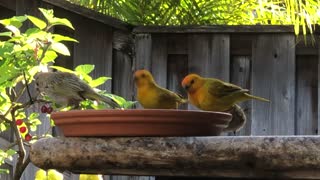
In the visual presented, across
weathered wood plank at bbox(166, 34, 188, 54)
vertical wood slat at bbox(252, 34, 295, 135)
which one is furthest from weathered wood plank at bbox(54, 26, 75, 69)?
vertical wood slat at bbox(252, 34, 295, 135)

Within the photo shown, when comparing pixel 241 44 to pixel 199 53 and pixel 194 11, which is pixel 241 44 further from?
pixel 194 11

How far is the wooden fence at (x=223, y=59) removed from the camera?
10.7 ft

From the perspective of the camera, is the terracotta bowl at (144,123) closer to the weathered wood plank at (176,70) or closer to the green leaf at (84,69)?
the green leaf at (84,69)

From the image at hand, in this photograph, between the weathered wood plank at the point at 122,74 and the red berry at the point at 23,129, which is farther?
the weathered wood plank at the point at 122,74

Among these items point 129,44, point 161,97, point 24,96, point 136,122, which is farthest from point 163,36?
point 136,122

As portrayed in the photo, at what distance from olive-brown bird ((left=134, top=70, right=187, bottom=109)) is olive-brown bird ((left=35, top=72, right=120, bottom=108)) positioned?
0.40m

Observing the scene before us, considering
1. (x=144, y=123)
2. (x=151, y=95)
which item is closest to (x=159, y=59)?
(x=151, y=95)

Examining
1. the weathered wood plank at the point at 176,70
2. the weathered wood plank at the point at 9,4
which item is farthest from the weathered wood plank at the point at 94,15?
the weathered wood plank at the point at 9,4

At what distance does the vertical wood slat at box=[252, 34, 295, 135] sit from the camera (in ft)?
10.7

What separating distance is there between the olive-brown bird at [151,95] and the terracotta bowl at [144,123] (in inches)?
21.5

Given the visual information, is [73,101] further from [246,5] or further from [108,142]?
[246,5]

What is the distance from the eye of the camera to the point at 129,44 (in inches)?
137

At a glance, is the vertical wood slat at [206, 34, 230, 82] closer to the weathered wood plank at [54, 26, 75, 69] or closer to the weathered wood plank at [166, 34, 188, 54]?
the weathered wood plank at [166, 34, 188, 54]

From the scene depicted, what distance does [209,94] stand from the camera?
1.90 m
